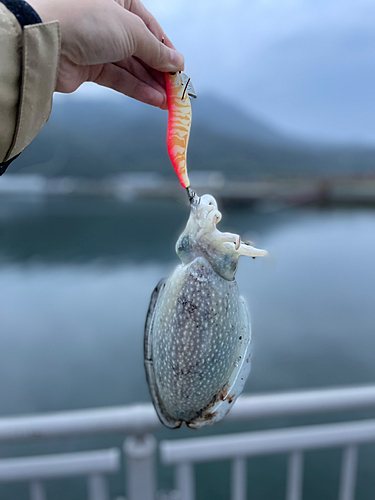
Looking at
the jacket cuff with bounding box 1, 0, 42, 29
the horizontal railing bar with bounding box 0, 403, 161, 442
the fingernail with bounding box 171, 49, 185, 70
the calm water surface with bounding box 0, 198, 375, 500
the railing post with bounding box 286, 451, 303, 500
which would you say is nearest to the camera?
the jacket cuff with bounding box 1, 0, 42, 29

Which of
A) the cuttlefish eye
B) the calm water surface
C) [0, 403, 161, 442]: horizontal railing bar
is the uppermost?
the cuttlefish eye

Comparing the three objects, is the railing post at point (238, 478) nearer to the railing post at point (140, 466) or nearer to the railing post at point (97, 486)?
the railing post at point (140, 466)

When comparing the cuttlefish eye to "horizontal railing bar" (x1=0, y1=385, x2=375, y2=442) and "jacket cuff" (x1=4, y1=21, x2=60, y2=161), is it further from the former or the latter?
"horizontal railing bar" (x1=0, y1=385, x2=375, y2=442)

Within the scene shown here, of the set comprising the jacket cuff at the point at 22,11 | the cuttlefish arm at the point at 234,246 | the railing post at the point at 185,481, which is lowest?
the railing post at the point at 185,481

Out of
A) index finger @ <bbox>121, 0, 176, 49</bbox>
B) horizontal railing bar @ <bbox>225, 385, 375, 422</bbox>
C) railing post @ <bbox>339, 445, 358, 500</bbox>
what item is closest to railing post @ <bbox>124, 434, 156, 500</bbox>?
horizontal railing bar @ <bbox>225, 385, 375, 422</bbox>

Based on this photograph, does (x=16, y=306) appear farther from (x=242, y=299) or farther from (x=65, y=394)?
(x=242, y=299)

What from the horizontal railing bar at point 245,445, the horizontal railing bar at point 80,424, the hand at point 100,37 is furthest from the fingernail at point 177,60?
the horizontal railing bar at point 245,445
